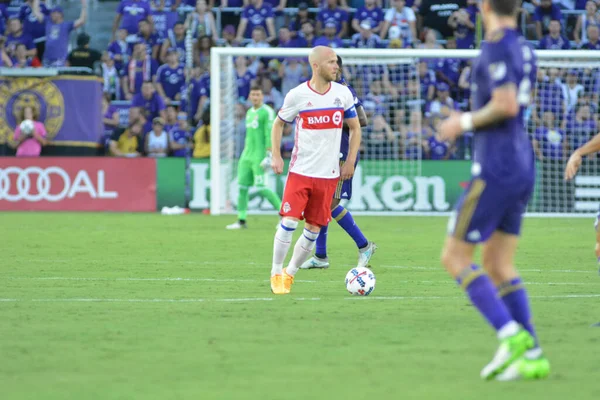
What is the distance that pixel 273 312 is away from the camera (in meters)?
8.44

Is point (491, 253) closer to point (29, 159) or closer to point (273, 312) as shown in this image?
point (273, 312)

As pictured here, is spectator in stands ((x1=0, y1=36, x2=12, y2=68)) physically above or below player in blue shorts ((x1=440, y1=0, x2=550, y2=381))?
below

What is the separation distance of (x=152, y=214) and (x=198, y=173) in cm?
134

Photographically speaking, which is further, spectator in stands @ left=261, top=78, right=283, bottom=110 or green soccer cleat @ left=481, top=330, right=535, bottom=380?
spectator in stands @ left=261, top=78, right=283, bottom=110

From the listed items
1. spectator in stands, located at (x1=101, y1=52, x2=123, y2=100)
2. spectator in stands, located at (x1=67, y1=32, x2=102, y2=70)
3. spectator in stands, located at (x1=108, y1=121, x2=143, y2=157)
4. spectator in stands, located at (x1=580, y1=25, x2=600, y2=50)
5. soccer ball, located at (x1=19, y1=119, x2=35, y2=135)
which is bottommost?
spectator in stands, located at (x1=108, y1=121, x2=143, y2=157)

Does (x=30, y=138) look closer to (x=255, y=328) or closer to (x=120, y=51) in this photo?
(x=120, y=51)

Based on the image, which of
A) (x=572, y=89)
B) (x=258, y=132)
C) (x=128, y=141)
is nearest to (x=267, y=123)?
(x=258, y=132)

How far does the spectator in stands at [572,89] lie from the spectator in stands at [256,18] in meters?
7.21

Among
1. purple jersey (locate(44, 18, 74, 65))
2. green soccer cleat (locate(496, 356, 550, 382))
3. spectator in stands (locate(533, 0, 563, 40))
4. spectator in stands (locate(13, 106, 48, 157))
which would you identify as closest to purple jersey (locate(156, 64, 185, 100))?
purple jersey (locate(44, 18, 74, 65))

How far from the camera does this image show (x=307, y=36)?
25406 millimetres

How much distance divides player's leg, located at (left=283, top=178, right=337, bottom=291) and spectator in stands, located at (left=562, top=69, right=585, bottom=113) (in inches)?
561

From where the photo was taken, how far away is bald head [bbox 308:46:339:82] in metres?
9.50

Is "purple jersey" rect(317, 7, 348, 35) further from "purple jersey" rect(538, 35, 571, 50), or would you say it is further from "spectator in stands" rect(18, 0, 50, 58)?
"spectator in stands" rect(18, 0, 50, 58)

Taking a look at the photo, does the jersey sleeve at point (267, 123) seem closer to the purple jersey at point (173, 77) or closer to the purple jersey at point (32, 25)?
the purple jersey at point (173, 77)
